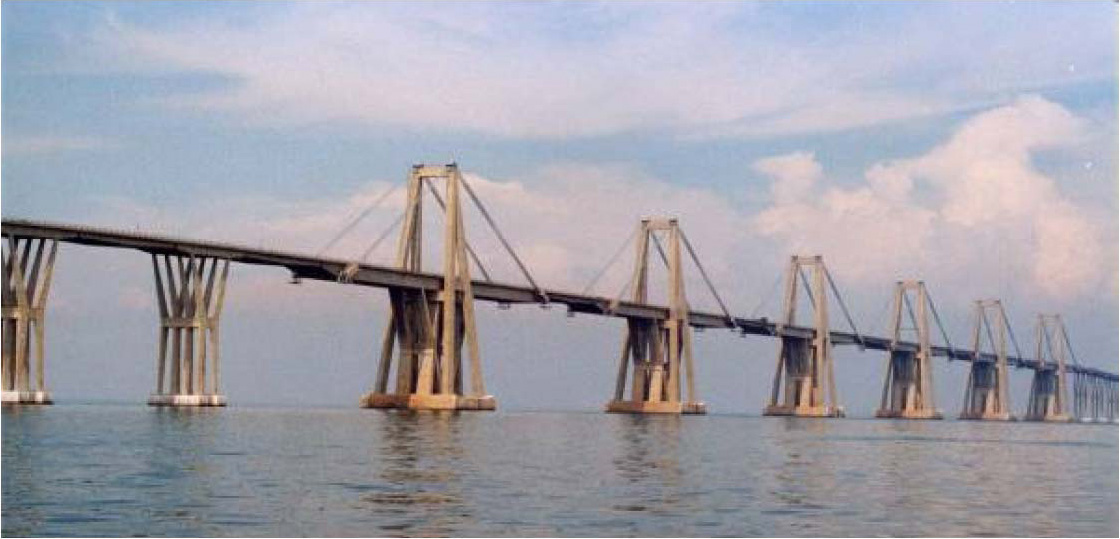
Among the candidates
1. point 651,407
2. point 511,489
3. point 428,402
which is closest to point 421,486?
point 511,489

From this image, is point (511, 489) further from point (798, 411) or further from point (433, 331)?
point (798, 411)

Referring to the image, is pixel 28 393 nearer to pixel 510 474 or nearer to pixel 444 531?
pixel 510 474

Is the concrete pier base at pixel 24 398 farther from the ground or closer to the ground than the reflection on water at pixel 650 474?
farther from the ground

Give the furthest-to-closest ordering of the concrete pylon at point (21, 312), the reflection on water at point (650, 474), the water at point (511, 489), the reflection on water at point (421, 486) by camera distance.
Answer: the concrete pylon at point (21, 312) < the reflection on water at point (650, 474) < the water at point (511, 489) < the reflection on water at point (421, 486)

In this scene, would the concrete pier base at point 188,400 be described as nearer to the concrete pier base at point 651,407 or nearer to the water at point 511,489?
the water at point 511,489

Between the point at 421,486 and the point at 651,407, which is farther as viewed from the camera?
the point at 651,407

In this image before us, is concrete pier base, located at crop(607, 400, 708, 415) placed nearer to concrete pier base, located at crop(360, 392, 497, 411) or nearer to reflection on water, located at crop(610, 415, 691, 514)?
concrete pier base, located at crop(360, 392, 497, 411)

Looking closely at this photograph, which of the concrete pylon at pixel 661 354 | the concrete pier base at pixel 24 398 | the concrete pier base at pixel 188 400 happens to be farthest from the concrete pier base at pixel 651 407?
the concrete pier base at pixel 24 398
